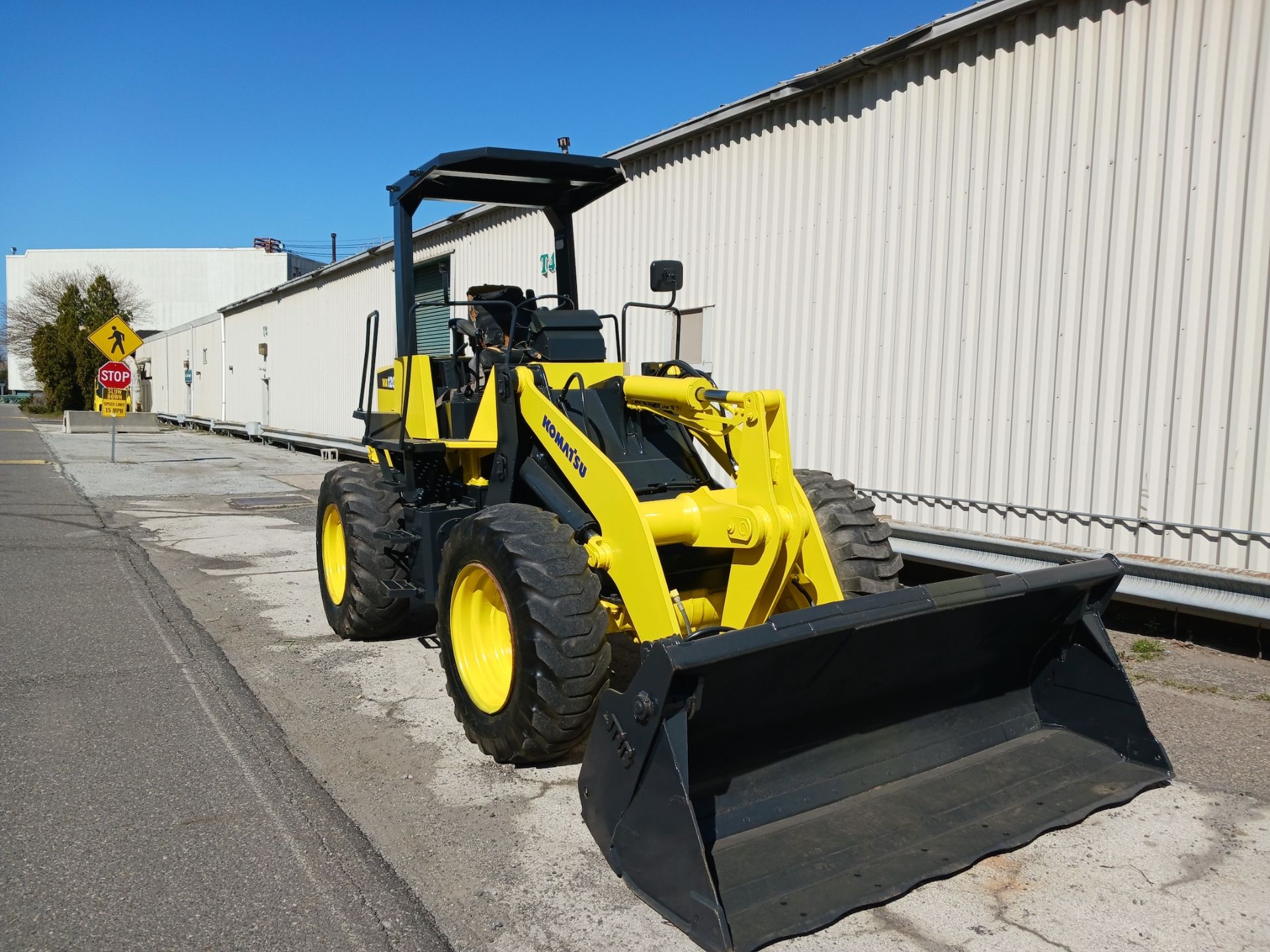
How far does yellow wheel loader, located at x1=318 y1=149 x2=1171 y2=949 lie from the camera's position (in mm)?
3133

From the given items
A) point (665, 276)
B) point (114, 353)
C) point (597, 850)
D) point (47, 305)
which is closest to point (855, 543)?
point (665, 276)

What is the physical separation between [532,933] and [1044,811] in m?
1.92

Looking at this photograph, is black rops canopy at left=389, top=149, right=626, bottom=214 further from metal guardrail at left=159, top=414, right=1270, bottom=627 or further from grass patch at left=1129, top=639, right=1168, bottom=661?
grass patch at left=1129, top=639, right=1168, bottom=661

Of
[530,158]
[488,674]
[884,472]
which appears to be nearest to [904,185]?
[884,472]

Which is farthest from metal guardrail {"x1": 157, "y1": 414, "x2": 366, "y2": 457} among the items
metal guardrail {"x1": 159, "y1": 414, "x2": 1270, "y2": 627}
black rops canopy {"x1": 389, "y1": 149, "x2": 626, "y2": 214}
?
metal guardrail {"x1": 159, "y1": 414, "x2": 1270, "y2": 627}

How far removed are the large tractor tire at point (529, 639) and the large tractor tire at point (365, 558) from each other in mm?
1528

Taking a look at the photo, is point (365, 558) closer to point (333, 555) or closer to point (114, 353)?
point (333, 555)

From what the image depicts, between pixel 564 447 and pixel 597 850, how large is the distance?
1.76 metres

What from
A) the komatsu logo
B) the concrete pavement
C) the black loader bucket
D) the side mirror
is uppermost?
the side mirror

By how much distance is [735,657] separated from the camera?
10.2ft

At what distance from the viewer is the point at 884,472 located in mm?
7746

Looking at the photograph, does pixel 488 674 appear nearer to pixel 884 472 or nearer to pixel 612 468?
pixel 612 468

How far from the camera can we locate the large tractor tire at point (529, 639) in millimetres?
3809

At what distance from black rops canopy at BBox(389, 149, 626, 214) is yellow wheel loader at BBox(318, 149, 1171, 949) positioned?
0.04 meters
